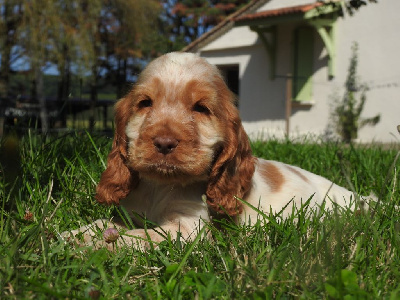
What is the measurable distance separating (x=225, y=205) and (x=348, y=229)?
73 centimetres

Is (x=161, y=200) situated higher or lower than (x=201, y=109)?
lower

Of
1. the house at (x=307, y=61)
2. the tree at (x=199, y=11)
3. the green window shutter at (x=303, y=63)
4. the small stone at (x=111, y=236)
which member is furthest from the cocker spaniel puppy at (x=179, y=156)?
the tree at (x=199, y=11)

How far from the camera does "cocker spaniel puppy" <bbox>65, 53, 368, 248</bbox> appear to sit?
233 cm

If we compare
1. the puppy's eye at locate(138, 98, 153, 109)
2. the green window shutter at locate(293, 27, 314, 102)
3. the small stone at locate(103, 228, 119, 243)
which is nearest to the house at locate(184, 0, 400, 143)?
the green window shutter at locate(293, 27, 314, 102)

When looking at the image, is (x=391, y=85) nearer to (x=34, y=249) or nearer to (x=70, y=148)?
(x=70, y=148)

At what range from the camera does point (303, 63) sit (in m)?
14.5

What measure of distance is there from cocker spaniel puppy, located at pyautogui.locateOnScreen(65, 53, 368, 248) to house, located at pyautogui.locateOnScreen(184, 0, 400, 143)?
354 inches

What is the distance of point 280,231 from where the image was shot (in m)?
2.22

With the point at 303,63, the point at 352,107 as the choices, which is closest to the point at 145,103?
the point at 352,107

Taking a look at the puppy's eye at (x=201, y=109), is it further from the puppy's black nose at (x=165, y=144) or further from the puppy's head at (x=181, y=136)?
the puppy's black nose at (x=165, y=144)

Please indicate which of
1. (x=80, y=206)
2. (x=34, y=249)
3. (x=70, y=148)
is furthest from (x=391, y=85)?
(x=34, y=249)

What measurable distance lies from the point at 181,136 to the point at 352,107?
1192cm

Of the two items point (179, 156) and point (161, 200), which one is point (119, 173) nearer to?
point (161, 200)

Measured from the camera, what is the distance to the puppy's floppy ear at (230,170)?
2613 mm
